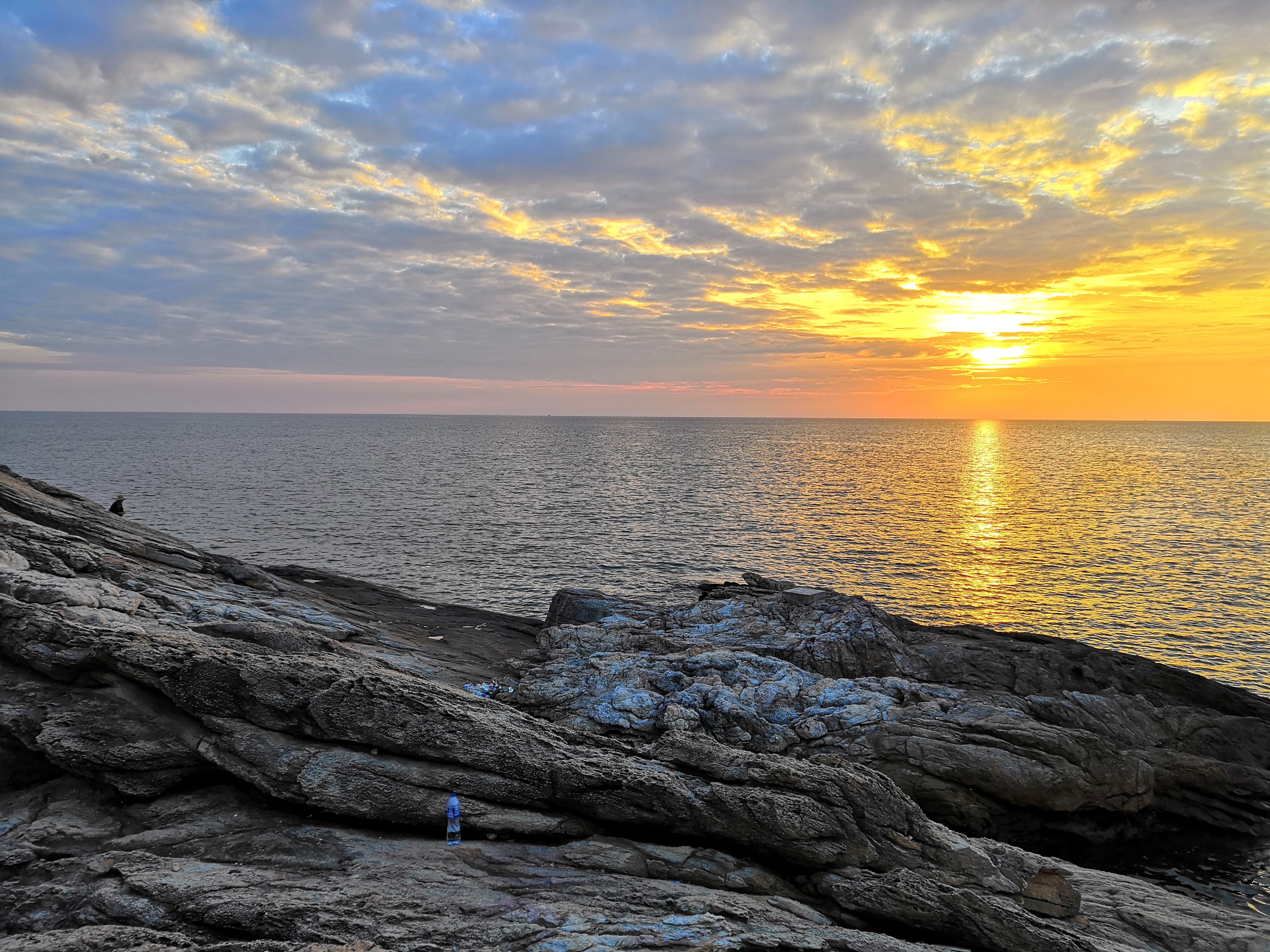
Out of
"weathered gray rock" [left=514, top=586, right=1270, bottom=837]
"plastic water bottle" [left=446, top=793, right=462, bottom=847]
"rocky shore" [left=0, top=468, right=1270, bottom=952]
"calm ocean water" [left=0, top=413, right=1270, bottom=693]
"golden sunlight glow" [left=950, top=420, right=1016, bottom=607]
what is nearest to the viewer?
"rocky shore" [left=0, top=468, right=1270, bottom=952]

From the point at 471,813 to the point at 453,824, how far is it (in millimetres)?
433

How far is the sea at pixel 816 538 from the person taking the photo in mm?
40344

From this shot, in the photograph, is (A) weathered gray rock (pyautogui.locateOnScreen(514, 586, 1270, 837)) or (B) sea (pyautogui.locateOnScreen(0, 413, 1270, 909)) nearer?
(A) weathered gray rock (pyautogui.locateOnScreen(514, 586, 1270, 837))

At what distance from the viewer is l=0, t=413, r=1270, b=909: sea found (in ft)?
132

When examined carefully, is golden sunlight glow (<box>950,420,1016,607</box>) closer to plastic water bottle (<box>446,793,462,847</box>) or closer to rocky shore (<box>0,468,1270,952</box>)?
rocky shore (<box>0,468,1270,952</box>)

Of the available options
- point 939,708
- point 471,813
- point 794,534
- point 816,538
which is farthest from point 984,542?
point 471,813

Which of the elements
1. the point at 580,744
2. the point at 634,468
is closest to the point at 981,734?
the point at 580,744

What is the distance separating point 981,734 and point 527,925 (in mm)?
16957

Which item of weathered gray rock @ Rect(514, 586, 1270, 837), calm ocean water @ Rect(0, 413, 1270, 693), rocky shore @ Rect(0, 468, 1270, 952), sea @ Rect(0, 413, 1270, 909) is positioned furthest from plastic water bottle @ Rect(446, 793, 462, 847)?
calm ocean water @ Rect(0, 413, 1270, 693)

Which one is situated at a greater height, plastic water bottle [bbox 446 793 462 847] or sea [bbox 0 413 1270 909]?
plastic water bottle [bbox 446 793 462 847]

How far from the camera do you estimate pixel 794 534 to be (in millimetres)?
65500

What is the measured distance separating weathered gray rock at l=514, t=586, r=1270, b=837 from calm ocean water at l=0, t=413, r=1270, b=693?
9.57 m

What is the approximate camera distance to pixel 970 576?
168ft

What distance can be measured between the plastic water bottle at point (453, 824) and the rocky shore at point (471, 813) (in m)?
0.24
